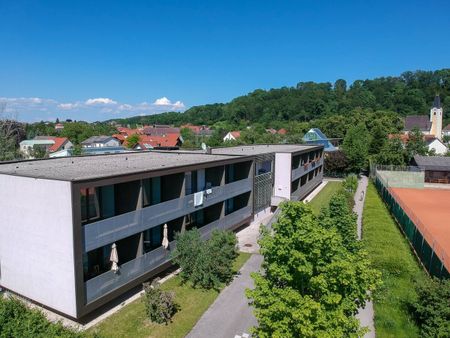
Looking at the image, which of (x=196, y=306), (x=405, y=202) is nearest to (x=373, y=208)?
(x=405, y=202)

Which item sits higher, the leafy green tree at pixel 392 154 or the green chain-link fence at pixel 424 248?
the leafy green tree at pixel 392 154

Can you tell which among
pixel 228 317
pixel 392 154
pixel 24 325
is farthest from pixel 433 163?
pixel 24 325

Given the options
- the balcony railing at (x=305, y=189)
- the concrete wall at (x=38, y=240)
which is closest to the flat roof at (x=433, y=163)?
the balcony railing at (x=305, y=189)

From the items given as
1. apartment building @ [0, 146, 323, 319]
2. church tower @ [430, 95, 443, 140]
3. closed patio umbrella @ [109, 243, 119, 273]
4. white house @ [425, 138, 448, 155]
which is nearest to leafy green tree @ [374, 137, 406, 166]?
white house @ [425, 138, 448, 155]

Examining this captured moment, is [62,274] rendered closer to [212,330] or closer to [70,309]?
[70,309]

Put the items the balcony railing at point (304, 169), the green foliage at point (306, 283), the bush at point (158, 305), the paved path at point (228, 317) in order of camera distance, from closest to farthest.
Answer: the green foliage at point (306, 283) → the paved path at point (228, 317) → the bush at point (158, 305) → the balcony railing at point (304, 169)

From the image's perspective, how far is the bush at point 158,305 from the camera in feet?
48.2

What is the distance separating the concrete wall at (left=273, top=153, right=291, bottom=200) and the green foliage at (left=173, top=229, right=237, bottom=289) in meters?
16.3

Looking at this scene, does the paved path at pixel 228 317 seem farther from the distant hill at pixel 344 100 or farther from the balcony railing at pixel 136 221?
the distant hill at pixel 344 100

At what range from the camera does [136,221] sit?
16484 mm

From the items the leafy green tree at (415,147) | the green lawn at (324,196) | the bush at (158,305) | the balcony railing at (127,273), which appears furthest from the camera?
the leafy green tree at (415,147)

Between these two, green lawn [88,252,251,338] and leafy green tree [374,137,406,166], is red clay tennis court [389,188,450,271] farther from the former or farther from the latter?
green lawn [88,252,251,338]

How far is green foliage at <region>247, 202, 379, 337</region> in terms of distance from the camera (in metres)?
9.56

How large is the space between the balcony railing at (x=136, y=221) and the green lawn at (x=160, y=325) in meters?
3.30
